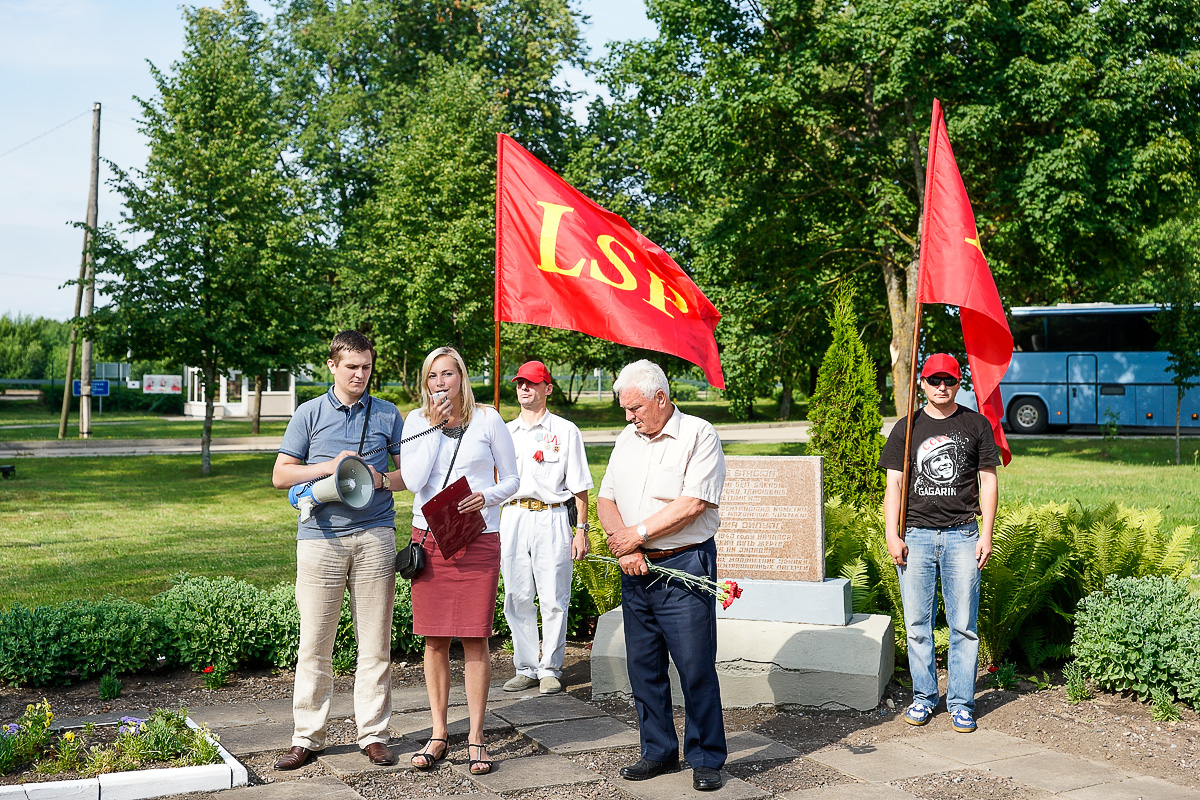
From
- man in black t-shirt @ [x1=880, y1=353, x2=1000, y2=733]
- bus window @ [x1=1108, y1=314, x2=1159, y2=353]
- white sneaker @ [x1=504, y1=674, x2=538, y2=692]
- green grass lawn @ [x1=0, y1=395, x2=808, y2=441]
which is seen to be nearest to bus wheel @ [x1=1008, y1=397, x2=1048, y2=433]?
bus window @ [x1=1108, y1=314, x2=1159, y2=353]

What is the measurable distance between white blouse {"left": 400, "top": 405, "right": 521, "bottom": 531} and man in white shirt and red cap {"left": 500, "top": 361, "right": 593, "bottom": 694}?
150cm

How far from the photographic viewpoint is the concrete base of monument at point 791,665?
6195 millimetres

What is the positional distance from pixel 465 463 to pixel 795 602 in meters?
2.66

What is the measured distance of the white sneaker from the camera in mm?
6590

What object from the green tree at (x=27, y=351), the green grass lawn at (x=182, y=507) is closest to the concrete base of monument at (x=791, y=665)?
the green grass lawn at (x=182, y=507)

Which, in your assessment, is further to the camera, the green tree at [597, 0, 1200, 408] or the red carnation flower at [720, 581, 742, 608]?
the green tree at [597, 0, 1200, 408]

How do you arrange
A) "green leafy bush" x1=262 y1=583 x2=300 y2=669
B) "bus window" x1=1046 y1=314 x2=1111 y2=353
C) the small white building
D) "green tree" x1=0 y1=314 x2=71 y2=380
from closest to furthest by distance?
1. "green leafy bush" x1=262 y1=583 x2=300 y2=669
2. "bus window" x1=1046 y1=314 x2=1111 y2=353
3. the small white building
4. "green tree" x1=0 y1=314 x2=71 y2=380

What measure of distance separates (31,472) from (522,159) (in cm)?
1821

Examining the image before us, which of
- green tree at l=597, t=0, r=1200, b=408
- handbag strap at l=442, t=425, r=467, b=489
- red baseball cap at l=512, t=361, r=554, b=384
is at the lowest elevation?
handbag strap at l=442, t=425, r=467, b=489

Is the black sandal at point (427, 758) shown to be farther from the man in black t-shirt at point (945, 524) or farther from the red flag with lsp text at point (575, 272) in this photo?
the red flag with lsp text at point (575, 272)

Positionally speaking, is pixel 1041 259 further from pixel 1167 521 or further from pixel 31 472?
pixel 31 472

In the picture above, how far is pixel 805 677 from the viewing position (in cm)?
628

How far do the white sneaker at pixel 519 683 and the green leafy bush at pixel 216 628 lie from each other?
1.62 m

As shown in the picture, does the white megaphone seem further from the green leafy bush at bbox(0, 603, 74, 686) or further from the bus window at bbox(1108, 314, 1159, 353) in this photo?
the bus window at bbox(1108, 314, 1159, 353)
